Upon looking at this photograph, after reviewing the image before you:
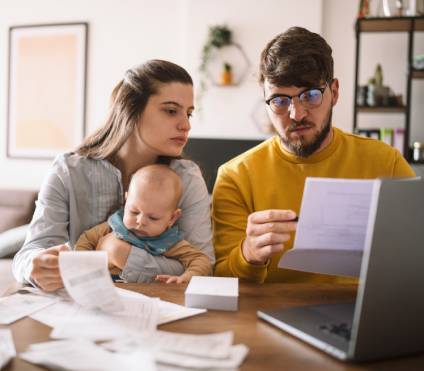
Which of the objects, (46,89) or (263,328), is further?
(46,89)

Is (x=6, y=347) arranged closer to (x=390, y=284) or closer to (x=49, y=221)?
(x=390, y=284)

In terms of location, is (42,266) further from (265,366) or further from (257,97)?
(257,97)

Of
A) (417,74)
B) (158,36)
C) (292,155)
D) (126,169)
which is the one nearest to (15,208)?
(158,36)

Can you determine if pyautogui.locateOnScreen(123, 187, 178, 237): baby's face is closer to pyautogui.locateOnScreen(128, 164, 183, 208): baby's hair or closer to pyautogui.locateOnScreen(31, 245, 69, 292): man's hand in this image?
pyautogui.locateOnScreen(128, 164, 183, 208): baby's hair

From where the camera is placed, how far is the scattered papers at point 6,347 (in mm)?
718

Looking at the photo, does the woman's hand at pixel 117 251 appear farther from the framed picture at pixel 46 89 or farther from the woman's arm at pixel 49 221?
the framed picture at pixel 46 89

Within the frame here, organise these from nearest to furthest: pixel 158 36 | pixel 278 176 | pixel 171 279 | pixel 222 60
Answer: pixel 171 279 → pixel 278 176 → pixel 222 60 → pixel 158 36

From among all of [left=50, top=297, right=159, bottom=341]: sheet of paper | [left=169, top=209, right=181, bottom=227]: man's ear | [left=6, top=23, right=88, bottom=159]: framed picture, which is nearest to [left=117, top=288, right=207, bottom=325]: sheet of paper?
[left=50, top=297, right=159, bottom=341]: sheet of paper

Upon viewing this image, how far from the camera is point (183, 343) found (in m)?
0.77

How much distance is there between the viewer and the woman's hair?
61.8 inches

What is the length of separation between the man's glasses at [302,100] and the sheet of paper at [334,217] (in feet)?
2.57

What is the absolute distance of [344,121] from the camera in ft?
12.7

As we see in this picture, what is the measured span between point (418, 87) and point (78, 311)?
3.46 metres

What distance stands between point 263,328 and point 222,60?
3.30 m
